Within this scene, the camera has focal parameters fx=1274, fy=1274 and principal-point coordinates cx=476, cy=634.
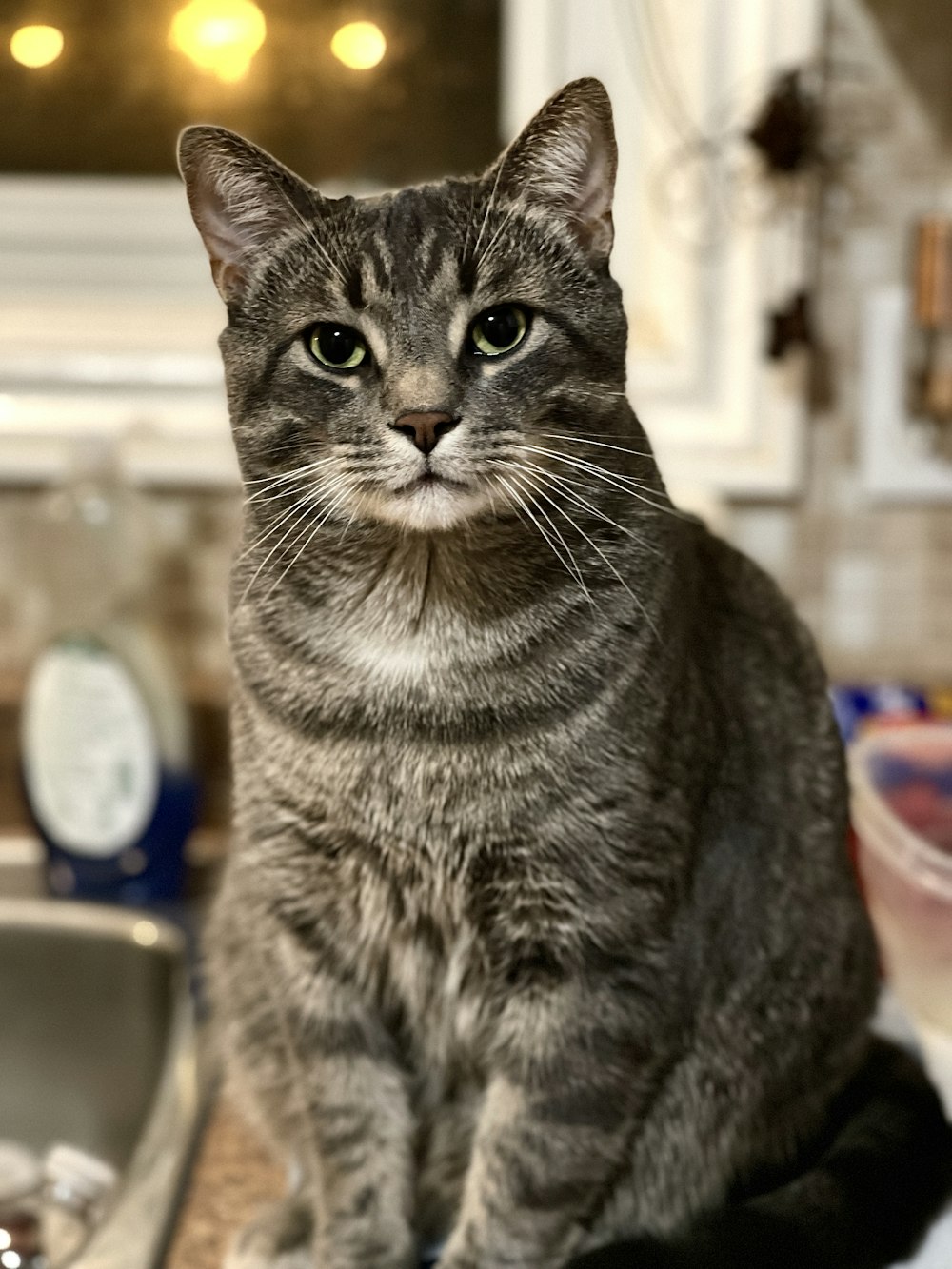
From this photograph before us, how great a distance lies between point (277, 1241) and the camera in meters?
0.82

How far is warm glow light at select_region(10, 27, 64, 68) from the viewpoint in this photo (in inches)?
54.2

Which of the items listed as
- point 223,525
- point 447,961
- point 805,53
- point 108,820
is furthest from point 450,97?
point 447,961

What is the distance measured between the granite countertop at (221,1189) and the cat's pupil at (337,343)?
575mm

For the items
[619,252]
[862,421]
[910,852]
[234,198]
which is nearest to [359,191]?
[619,252]

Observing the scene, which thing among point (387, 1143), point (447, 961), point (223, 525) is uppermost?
point (223, 525)

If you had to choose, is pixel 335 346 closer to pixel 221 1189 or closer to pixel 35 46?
pixel 221 1189

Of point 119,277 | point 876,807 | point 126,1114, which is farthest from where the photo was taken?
point 119,277

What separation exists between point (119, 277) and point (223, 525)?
30 cm

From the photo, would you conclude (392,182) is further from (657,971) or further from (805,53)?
(657,971)

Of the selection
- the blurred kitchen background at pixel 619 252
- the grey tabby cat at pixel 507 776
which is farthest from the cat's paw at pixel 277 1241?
the blurred kitchen background at pixel 619 252

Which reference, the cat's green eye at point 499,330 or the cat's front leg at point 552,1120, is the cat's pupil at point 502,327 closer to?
the cat's green eye at point 499,330

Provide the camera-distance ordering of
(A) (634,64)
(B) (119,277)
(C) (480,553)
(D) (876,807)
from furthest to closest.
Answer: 1. (B) (119,277)
2. (A) (634,64)
3. (D) (876,807)
4. (C) (480,553)

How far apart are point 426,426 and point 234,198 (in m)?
0.17

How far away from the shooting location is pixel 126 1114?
1177 mm
